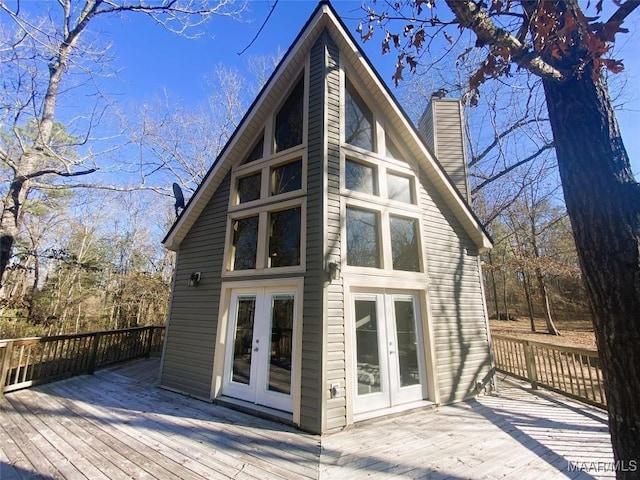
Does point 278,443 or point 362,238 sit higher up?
point 362,238

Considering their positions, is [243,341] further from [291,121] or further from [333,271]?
[291,121]

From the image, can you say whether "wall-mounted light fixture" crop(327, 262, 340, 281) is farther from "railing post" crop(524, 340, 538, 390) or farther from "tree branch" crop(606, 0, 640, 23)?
"railing post" crop(524, 340, 538, 390)

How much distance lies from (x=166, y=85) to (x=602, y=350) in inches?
517

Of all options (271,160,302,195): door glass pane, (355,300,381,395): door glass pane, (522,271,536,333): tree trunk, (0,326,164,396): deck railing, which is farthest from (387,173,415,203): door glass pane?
(522,271,536,333): tree trunk

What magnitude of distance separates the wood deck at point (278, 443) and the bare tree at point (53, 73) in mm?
3814

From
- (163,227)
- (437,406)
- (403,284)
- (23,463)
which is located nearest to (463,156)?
(403,284)

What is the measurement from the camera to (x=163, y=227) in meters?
16.6

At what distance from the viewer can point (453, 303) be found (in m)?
5.77

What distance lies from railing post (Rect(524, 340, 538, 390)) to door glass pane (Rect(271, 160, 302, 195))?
19.2 ft

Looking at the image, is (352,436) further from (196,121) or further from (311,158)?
(196,121)

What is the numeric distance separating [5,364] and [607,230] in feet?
28.2

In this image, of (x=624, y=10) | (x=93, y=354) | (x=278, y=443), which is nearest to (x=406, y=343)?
(x=278, y=443)

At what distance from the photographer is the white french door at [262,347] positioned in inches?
181

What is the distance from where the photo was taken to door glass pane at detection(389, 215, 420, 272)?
17.7 feet
